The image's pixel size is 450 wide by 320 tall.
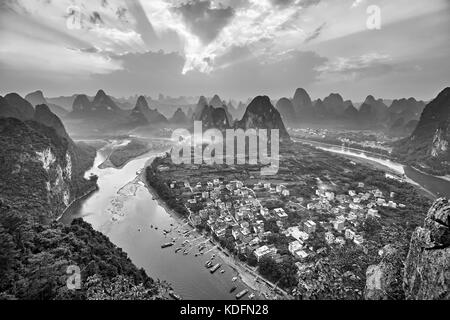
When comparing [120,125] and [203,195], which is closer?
[203,195]

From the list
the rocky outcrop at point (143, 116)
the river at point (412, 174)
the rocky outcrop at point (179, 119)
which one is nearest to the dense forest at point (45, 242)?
the river at point (412, 174)

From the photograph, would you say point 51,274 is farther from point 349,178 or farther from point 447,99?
point 447,99

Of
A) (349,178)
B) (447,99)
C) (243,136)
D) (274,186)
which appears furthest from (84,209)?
(447,99)

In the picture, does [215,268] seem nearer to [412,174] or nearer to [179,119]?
[412,174]

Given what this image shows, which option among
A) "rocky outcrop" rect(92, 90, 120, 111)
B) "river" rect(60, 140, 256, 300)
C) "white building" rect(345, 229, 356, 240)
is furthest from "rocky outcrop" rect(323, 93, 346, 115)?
"white building" rect(345, 229, 356, 240)

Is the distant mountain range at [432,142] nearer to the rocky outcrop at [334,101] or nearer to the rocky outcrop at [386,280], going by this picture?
the rocky outcrop at [386,280]

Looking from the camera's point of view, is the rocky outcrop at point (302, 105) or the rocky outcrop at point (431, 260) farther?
the rocky outcrop at point (302, 105)

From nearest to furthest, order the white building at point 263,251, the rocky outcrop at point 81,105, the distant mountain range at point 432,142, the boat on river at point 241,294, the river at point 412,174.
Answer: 1. the boat on river at point 241,294
2. the white building at point 263,251
3. the river at point 412,174
4. the distant mountain range at point 432,142
5. the rocky outcrop at point 81,105
